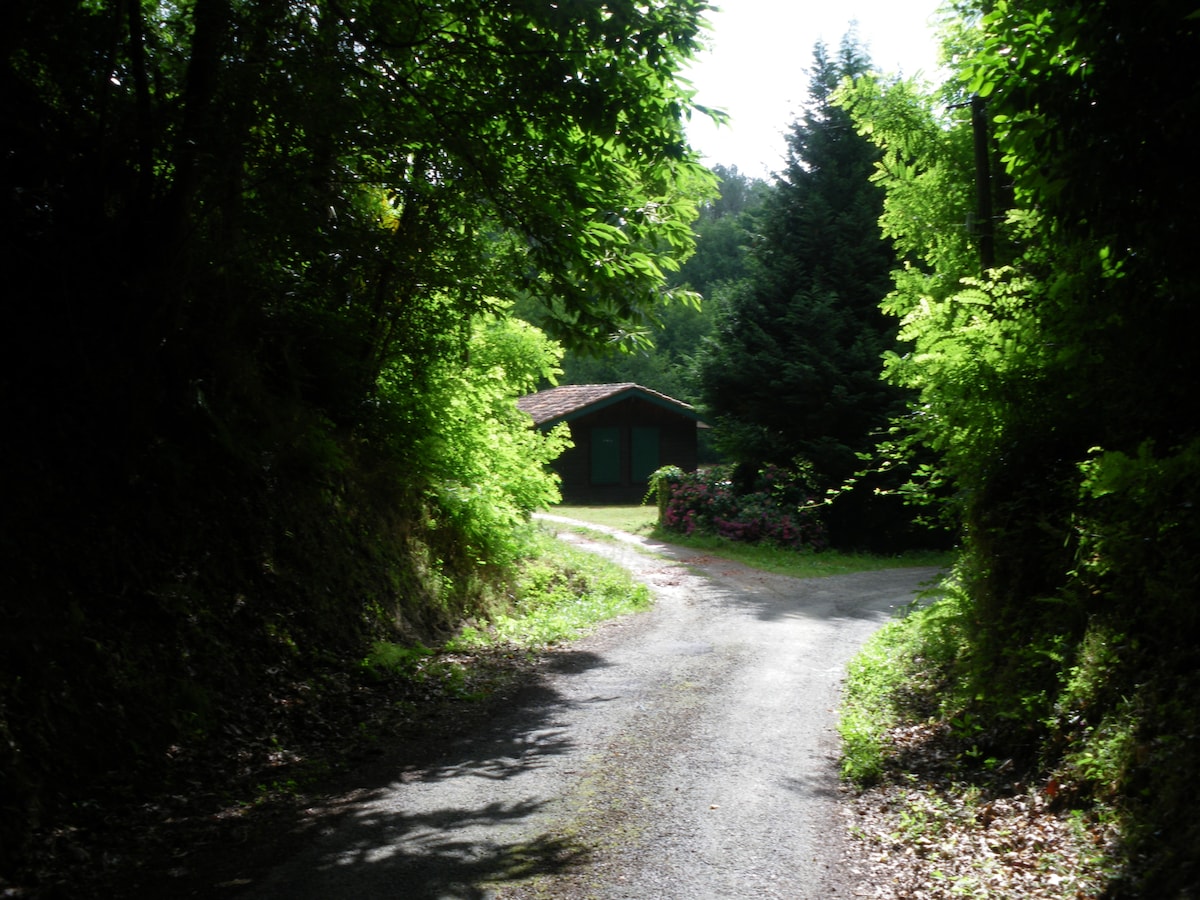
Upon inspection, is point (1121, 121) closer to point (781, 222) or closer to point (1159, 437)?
point (1159, 437)

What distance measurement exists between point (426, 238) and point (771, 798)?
7.39 m

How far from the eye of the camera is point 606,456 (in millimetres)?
38438

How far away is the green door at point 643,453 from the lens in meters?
38.9

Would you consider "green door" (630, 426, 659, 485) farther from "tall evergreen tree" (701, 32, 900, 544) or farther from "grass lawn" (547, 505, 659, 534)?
"tall evergreen tree" (701, 32, 900, 544)

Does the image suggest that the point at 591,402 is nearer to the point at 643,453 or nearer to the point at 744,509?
the point at 643,453

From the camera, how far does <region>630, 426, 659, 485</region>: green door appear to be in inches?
1533

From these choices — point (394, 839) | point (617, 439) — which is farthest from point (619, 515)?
point (394, 839)

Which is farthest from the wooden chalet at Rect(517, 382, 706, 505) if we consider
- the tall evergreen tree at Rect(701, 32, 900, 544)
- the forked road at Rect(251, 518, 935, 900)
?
the forked road at Rect(251, 518, 935, 900)

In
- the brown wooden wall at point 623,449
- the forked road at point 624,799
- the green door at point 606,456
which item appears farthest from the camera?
the green door at point 606,456

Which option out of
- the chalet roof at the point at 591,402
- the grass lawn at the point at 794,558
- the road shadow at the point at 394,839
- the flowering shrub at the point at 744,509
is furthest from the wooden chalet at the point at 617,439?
the road shadow at the point at 394,839

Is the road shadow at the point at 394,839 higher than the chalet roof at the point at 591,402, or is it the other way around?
the chalet roof at the point at 591,402

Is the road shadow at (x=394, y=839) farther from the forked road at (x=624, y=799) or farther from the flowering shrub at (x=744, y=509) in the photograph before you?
the flowering shrub at (x=744, y=509)

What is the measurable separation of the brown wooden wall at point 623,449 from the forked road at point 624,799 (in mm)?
26147

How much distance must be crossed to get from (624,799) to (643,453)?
1290 inches
